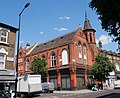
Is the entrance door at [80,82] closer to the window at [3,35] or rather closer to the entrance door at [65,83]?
the entrance door at [65,83]

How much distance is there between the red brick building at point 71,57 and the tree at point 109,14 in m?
27.2

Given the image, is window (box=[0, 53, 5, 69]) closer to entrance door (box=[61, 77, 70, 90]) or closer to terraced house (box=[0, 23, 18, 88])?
terraced house (box=[0, 23, 18, 88])

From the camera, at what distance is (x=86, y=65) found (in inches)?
1672

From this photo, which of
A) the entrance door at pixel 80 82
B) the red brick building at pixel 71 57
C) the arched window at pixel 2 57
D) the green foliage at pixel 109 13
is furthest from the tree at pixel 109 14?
the entrance door at pixel 80 82

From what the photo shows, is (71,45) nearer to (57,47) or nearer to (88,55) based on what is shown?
(57,47)

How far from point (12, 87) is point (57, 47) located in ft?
68.7

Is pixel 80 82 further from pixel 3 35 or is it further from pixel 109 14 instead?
pixel 109 14

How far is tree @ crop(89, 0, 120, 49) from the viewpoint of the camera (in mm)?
8942

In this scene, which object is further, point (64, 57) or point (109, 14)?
point (64, 57)

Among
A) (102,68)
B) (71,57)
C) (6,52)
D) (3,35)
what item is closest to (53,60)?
(71,57)

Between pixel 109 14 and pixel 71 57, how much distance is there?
95.6 feet

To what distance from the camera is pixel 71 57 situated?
38281 mm

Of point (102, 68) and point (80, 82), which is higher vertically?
point (102, 68)

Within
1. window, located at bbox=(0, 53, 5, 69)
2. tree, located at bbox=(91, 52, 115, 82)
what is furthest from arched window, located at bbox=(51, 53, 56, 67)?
window, located at bbox=(0, 53, 5, 69)
